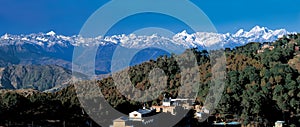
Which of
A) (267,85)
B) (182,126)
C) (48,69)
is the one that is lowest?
(182,126)

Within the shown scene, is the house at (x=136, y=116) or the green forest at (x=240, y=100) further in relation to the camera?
the green forest at (x=240, y=100)

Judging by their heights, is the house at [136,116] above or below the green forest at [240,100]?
below

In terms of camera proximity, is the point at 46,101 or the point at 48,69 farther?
the point at 48,69

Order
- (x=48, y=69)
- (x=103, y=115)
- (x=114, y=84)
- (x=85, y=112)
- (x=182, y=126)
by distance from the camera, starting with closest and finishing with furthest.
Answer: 1. (x=182, y=126)
2. (x=103, y=115)
3. (x=85, y=112)
4. (x=114, y=84)
5. (x=48, y=69)

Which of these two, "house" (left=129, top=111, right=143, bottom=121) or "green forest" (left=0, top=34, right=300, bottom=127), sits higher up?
"green forest" (left=0, top=34, right=300, bottom=127)

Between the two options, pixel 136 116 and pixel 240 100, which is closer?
pixel 136 116

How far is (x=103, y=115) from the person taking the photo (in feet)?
98.1

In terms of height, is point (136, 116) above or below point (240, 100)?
below

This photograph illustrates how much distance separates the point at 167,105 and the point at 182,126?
4116 millimetres

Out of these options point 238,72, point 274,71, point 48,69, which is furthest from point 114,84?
point 48,69

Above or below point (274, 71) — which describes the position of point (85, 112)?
below

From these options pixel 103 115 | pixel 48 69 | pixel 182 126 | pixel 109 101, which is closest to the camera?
pixel 182 126

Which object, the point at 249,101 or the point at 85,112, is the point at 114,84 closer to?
the point at 85,112

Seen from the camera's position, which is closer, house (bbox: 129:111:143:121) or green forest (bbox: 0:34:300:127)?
house (bbox: 129:111:143:121)
